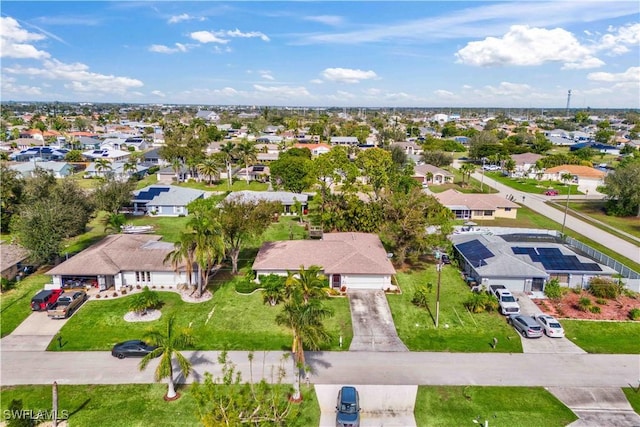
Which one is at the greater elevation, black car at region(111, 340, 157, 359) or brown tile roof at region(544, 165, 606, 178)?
brown tile roof at region(544, 165, 606, 178)

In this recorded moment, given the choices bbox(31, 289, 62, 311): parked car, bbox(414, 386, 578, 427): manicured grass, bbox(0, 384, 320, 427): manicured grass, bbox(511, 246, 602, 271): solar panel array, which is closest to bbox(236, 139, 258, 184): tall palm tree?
bbox(31, 289, 62, 311): parked car

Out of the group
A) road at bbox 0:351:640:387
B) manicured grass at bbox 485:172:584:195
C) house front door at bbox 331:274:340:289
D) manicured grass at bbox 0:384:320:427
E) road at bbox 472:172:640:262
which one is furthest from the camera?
manicured grass at bbox 485:172:584:195

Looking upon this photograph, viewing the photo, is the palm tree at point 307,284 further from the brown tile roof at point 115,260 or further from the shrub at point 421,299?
the brown tile roof at point 115,260

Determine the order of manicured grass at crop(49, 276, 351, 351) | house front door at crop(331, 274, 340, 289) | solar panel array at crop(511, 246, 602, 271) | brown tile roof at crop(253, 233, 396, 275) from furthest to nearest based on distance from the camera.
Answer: solar panel array at crop(511, 246, 602, 271), house front door at crop(331, 274, 340, 289), brown tile roof at crop(253, 233, 396, 275), manicured grass at crop(49, 276, 351, 351)

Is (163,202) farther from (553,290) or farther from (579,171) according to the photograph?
(579,171)

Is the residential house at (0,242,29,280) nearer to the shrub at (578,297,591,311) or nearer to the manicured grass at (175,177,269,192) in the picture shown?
the manicured grass at (175,177,269,192)

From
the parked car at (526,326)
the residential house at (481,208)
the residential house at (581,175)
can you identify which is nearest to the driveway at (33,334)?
the parked car at (526,326)
